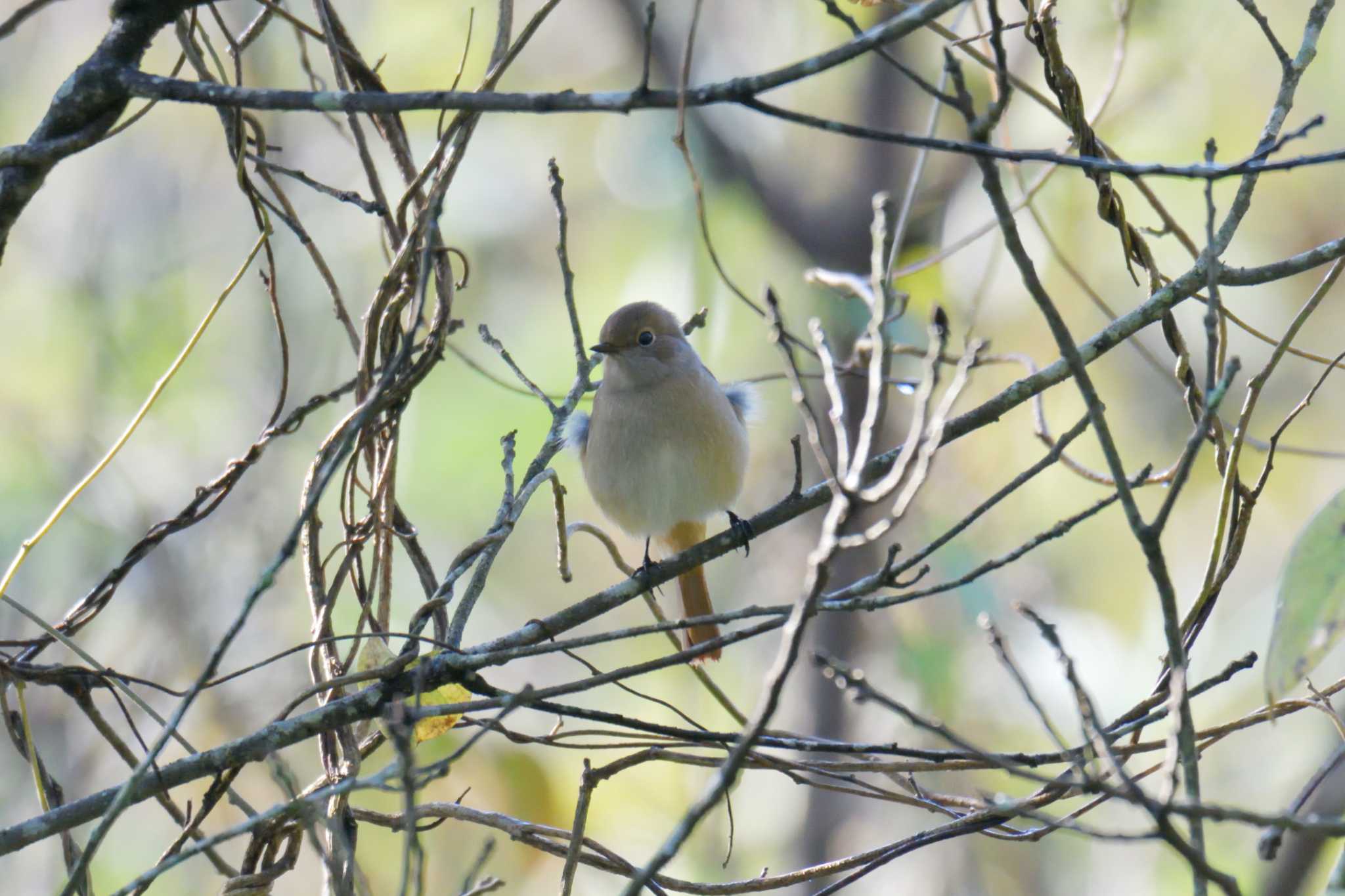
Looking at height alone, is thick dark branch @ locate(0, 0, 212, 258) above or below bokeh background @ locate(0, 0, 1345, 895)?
below

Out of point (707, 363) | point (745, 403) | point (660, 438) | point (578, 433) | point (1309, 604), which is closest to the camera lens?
point (1309, 604)

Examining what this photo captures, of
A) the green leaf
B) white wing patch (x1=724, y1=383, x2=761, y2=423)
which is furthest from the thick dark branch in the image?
white wing patch (x1=724, y1=383, x2=761, y2=423)

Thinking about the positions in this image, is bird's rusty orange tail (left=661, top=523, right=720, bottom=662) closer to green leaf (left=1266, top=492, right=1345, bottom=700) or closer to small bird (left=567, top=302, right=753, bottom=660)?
small bird (left=567, top=302, right=753, bottom=660)

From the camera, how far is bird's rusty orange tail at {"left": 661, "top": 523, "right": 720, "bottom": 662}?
443 cm

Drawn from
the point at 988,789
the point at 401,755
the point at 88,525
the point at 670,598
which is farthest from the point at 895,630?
the point at 401,755

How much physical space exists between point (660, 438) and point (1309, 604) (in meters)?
2.74

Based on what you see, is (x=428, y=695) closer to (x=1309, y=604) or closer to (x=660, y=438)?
(x=1309, y=604)

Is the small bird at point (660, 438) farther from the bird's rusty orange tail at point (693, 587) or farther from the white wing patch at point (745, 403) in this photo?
the white wing patch at point (745, 403)

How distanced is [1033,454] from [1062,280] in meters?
1.19

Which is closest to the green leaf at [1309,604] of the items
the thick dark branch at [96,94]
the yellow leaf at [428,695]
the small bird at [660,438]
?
the yellow leaf at [428,695]

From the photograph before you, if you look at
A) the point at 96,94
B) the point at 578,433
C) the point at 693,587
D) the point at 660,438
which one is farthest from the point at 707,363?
the point at 96,94

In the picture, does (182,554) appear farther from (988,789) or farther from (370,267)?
(988,789)

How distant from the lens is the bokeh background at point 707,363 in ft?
22.1

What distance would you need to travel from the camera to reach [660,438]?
4242 millimetres
